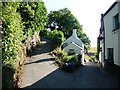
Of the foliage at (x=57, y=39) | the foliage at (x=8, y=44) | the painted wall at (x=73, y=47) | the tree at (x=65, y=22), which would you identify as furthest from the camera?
the tree at (x=65, y=22)

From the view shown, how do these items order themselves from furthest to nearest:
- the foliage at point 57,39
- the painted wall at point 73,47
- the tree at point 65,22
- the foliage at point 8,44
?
the tree at point 65,22 → the painted wall at point 73,47 → the foliage at point 57,39 → the foliage at point 8,44

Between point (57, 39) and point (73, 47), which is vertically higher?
point (57, 39)

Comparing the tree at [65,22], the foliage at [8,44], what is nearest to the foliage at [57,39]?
the foliage at [8,44]

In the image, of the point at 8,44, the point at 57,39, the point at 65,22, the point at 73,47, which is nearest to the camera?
the point at 8,44

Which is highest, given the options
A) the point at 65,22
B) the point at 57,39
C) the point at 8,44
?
the point at 65,22

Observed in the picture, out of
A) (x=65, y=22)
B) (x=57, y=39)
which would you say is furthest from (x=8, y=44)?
(x=65, y=22)

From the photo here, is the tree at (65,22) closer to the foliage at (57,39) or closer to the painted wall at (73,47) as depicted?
the painted wall at (73,47)

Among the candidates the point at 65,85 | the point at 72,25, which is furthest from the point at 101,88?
the point at 72,25

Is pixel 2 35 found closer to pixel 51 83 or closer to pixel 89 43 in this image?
pixel 51 83

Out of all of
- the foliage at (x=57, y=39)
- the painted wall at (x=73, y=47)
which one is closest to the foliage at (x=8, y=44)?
the foliage at (x=57, y=39)

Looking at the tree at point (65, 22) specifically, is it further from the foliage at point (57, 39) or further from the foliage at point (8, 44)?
the foliage at point (8, 44)

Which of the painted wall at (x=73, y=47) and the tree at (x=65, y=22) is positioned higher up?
the tree at (x=65, y=22)

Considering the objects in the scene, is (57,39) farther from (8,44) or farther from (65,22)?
(65,22)

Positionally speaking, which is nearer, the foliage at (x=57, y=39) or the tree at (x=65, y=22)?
the foliage at (x=57, y=39)
